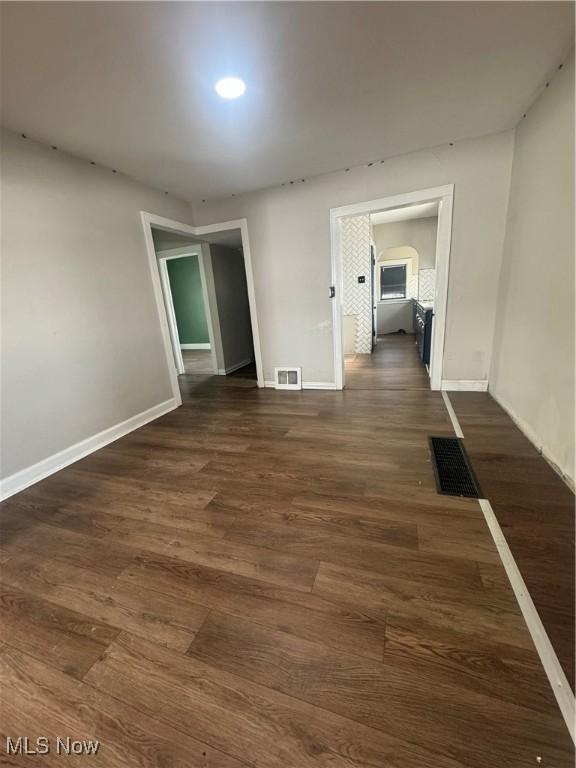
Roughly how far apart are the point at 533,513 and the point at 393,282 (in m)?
7.26

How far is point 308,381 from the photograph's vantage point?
4039 millimetres

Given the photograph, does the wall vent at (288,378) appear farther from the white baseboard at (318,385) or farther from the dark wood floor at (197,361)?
the dark wood floor at (197,361)

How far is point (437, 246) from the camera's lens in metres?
3.09

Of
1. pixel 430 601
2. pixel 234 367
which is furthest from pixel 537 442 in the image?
pixel 234 367

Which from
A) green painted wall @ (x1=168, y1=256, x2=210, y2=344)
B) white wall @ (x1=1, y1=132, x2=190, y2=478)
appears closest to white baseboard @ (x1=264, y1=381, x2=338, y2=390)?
white wall @ (x1=1, y1=132, x2=190, y2=478)

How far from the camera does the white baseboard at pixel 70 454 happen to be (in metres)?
2.23

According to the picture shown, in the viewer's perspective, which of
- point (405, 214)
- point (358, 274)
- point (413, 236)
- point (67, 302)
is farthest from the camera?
point (413, 236)

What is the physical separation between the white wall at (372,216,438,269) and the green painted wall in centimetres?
472

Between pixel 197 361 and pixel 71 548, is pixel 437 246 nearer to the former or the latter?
pixel 71 548

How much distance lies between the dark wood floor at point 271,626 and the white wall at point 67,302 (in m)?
0.66

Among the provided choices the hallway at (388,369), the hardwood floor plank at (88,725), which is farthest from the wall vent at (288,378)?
the hardwood floor plank at (88,725)

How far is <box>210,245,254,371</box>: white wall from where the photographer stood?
511cm

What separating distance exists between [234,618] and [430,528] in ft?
3.48

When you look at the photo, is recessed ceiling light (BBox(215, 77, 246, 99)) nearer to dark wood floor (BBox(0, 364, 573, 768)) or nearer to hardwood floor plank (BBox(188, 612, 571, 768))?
dark wood floor (BBox(0, 364, 573, 768))
